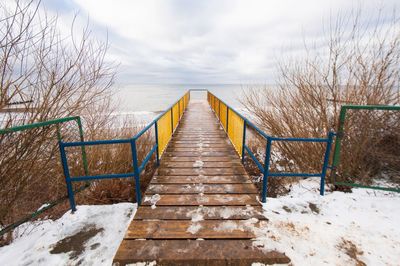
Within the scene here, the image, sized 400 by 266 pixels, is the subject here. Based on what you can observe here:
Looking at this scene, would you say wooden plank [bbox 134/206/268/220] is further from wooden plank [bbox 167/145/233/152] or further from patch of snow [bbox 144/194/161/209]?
wooden plank [bbox 167/145/233/152]

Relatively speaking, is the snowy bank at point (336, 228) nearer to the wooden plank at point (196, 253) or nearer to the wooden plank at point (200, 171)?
the wooden plank at point (196, 253)

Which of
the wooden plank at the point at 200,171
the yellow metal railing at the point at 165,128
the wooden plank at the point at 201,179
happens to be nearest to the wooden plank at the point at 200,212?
the wooden plank at the point at 201,179

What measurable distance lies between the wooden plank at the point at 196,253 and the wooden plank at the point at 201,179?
4.91 ft

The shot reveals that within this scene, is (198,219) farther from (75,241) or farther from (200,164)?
(200,164)

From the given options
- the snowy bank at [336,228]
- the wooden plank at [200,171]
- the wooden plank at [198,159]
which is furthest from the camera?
the wooden plank at [198,159]

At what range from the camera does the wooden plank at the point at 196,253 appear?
6.86ft

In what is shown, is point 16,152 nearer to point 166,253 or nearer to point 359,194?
point 166,253

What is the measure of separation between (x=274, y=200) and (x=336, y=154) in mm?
1520

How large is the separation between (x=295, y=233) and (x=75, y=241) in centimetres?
302

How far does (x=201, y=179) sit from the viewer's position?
154 inches

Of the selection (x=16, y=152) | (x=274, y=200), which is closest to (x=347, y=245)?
(x=274, y=200)

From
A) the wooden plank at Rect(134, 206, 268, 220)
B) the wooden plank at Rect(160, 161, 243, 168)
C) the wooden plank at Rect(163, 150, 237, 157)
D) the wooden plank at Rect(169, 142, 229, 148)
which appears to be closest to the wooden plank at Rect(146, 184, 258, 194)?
the wooden plank at Rect(134, 206, 268, 220)

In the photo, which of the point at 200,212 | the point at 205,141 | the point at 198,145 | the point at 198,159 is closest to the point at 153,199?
the point at 200,212

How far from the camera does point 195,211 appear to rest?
2916mm
